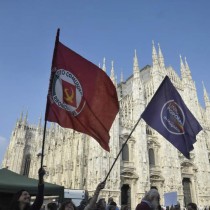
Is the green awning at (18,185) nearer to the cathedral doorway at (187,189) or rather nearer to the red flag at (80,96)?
the red flag at (80,96)

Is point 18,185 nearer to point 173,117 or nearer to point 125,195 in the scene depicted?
point 173,117

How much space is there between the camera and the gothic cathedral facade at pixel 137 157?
22406 mm

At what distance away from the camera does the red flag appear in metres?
5.20

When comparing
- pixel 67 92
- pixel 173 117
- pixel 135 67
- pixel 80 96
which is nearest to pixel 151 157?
pixel 135 67

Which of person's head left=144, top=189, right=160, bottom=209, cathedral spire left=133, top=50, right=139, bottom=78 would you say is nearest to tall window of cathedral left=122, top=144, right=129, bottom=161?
cathedral spire left=133, top=50, right=139, bottom=78

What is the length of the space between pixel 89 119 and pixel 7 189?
3310 millimetres

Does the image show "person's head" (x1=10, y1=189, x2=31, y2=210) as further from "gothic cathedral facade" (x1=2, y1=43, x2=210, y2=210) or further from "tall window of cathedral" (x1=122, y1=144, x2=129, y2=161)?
"tall window of cathedral" (x1=122, y1=144, x2=129, y2=161)

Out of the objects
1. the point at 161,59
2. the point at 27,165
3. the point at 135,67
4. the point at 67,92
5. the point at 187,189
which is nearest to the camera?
the point at 67,92

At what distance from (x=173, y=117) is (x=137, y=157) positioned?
17940 mm

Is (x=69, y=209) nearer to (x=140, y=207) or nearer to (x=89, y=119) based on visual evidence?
(x=140, y=207)

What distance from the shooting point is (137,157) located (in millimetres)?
24422

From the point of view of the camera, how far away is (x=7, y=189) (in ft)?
22.2

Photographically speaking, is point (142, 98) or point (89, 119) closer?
point (89, 119)

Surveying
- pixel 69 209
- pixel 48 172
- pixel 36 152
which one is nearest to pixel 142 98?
pixel 48 172
